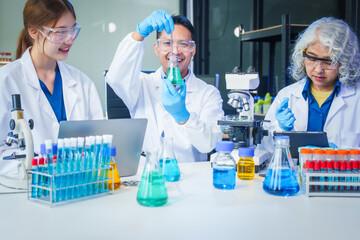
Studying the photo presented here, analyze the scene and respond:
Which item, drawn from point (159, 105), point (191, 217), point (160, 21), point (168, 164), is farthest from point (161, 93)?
point (191, 217)

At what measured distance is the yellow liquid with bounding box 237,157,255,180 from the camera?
1.47 meters

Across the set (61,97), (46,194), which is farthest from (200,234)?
(61,97)

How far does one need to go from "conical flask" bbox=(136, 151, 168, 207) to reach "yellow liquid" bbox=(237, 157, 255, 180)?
0.48m

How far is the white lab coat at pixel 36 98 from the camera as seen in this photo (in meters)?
1.89

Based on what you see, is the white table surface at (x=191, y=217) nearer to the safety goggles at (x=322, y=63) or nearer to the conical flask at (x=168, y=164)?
the conical flask at (x=168, y=164)

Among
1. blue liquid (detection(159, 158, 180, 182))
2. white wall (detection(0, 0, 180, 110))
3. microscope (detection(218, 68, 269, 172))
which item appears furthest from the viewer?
white wall (detection(0, 0, 180, 110))

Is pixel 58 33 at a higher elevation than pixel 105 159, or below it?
higher

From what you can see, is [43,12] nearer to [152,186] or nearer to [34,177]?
[34,177]

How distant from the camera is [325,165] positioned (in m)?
1.22

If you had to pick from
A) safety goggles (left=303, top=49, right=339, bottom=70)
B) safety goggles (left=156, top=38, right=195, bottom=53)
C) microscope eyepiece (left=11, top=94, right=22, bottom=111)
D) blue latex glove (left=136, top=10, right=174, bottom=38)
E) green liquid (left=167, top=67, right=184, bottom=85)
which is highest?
blue latex glove (left=136, top=10, right=174, bottom=38)

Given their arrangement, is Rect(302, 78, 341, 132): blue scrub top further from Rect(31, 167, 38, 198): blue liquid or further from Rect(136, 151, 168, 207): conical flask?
Rect(31, 167, 38, 198): blue liquid

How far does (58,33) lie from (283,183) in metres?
1.44

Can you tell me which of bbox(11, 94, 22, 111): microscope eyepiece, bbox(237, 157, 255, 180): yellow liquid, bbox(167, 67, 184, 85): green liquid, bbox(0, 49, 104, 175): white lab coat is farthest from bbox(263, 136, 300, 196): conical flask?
bbox(0, 49, 104, 175): white lab coat

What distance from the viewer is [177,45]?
2162mm
